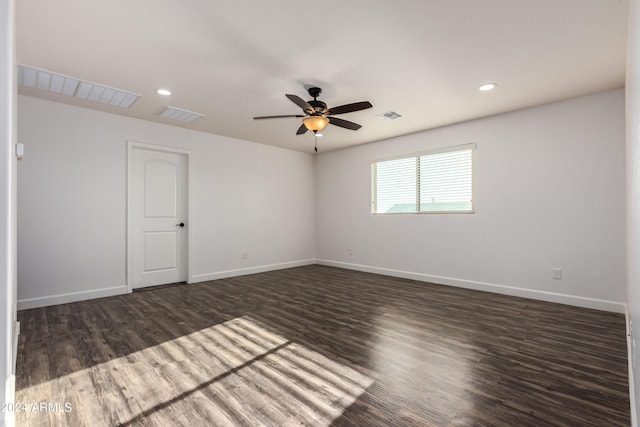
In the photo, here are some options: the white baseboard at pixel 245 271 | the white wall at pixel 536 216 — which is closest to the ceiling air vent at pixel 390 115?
the white wall at pixel 536 216

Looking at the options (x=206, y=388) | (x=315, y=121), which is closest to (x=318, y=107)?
(x=315, y=121)

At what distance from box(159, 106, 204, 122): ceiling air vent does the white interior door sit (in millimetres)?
761

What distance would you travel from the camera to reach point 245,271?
19.7ft

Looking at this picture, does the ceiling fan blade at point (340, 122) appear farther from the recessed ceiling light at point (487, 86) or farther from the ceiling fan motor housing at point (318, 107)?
the recessed ceiling light at point (487, 86)

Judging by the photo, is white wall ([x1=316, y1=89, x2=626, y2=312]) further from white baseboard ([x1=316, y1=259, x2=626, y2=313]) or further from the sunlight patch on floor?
the sunlight patch on floor

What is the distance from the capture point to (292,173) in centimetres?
695

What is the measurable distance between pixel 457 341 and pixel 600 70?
313 cm

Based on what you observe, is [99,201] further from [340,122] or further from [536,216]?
[536,216]

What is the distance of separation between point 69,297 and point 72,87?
8.86ft

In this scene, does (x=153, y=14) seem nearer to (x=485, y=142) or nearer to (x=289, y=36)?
(x=289, y=36)

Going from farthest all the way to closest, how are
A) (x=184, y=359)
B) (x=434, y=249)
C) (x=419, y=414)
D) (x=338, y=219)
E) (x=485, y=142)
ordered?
1. (x=338, y=219)
2. (x=434, y=249)
3. (x=485, y=142)
4. (x=184, y=359)
5. (x=419, y=414)

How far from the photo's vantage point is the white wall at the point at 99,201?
12.7 ft

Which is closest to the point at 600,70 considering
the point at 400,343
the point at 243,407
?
the point at 400,343

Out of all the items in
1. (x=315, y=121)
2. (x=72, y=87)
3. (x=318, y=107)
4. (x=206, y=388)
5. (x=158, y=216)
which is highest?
(x=72, y=87)
